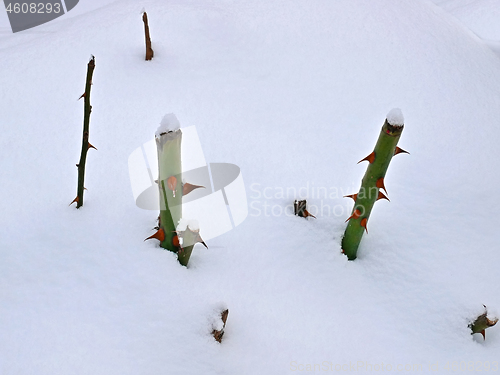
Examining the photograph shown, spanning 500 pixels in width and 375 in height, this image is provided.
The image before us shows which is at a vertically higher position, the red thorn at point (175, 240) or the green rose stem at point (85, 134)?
the green rose stem at point (85, 134)

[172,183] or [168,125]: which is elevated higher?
[168,125]

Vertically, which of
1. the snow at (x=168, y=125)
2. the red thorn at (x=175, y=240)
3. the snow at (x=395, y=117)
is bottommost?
the red thorn at (x=175, y=240)

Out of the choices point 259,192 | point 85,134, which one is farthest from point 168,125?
point 259,192

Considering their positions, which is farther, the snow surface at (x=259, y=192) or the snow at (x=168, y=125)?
the snow surface at (x=259, y=192)

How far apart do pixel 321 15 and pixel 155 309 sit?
6.16ft

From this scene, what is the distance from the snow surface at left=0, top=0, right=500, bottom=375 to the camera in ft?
4.00

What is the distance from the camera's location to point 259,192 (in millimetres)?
1604

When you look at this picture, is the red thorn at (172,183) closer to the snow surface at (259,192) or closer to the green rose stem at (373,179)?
the snow surface at (259,192)

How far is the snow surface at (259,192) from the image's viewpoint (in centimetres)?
122

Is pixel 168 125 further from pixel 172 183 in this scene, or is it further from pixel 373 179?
pixel 373 179

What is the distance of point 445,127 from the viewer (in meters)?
1.90

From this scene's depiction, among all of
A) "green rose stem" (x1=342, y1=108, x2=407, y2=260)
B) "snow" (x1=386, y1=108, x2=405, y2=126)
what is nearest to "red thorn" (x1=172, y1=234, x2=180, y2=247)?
"green rose stem" (x1=342, y1=108, x2=407, y2=260)

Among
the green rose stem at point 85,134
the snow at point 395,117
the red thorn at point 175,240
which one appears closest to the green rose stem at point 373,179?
the snow at point 395,117

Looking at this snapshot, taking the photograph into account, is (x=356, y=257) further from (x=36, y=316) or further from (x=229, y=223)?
(x=36, y=316)
